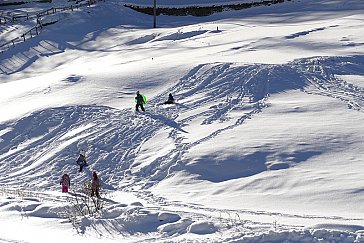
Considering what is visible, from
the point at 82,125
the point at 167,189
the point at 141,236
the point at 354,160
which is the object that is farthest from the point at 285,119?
the point at 141,236

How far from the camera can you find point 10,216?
14.4 metres

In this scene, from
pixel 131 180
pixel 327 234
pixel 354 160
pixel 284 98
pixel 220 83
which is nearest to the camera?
pixel 327 234

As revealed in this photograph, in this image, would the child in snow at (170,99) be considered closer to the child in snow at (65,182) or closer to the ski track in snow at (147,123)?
the ski track in snow at (147,123)

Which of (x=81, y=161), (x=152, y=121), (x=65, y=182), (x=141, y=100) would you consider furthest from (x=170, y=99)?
(x=65, y=182)

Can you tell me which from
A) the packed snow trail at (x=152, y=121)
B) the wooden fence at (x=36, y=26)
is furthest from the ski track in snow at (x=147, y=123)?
the wooden fence at (x=36, y=26)

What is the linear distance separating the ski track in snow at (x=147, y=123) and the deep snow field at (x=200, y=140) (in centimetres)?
6

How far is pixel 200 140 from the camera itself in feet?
62.7

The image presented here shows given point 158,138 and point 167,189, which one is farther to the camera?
point 158,138

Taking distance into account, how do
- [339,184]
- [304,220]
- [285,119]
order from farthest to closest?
[285,119], [339,184], [304,220]

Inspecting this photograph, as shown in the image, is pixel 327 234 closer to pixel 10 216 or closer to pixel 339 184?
pixel 339 184

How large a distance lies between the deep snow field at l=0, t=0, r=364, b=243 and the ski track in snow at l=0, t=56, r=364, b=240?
0.06m

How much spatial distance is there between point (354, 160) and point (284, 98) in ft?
21.2

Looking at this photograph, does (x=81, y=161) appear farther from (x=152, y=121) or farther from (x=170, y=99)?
(x=170, y=99)

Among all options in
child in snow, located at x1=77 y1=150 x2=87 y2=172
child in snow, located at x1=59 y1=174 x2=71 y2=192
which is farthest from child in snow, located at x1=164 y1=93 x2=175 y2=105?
child in snow, located at x1=59 y1=174 x2=71 y2=192
